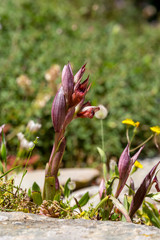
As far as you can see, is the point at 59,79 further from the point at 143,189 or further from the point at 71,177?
the point at 143,189

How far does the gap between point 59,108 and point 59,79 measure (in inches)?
102

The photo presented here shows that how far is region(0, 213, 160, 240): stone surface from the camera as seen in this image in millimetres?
1095

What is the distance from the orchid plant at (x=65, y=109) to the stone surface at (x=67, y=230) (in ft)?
0.76

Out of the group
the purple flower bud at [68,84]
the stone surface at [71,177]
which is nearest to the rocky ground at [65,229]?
the purple flower bud at [68,84]

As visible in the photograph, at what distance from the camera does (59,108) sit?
139cm

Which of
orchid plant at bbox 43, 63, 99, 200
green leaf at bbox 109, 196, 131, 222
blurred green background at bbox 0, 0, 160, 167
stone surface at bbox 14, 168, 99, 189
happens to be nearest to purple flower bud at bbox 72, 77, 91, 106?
orchid plant at bbox 43, 63, 99, 200

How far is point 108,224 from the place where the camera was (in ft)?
4.03

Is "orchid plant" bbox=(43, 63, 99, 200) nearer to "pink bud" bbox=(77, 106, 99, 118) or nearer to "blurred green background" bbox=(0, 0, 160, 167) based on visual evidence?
"pink bud" bbox=(77, 106, 99, 118)

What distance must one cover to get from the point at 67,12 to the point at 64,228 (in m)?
5.56

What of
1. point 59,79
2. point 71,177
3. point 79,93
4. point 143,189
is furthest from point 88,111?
point 59,79

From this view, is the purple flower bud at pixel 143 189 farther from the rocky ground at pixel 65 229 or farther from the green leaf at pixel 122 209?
the rocky ground at pixel 65 229

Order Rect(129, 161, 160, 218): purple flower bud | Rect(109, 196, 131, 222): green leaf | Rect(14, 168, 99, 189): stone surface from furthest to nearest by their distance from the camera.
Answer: Rect(14, 168, 99, 189): stone surface, Rect(129, 161, 160, 218): purple flower bud, Rect(109, 196, 131, 222): green leaf

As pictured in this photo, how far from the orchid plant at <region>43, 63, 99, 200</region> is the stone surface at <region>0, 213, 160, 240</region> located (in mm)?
231

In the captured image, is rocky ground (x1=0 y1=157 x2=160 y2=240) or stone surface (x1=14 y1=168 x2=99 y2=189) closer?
rocky ground (x1=0 y1=157 x2=160 y2=240)
